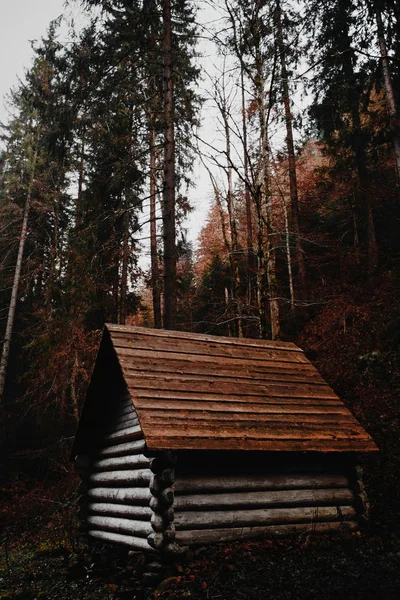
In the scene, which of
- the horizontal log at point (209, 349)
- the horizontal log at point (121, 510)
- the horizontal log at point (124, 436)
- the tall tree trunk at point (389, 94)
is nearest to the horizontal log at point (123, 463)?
the horizontal log at point (124, 436)

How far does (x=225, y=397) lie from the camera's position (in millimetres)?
8914

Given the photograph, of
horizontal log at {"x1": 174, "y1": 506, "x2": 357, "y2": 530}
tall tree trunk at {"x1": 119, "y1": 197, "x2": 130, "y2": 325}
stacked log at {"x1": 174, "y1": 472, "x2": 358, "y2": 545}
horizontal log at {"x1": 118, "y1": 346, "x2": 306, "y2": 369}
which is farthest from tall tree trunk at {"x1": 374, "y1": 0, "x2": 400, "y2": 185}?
horizontal log at {"x1": 174, "y1": 506, "x2": 357, "y2": 530}

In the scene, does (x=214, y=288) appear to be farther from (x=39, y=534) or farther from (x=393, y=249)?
(x=39, y=534)

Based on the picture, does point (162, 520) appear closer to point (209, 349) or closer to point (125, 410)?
point (125, 410)

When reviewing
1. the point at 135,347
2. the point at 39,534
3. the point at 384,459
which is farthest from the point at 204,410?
the point at 39,534

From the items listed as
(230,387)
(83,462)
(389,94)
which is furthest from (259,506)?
(389,94)

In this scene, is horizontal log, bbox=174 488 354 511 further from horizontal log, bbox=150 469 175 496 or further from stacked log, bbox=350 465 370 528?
horizontal log, bbox=150 469 175 496

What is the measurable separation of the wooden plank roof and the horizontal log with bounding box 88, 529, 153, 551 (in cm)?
210

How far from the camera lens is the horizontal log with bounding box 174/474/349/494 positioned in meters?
7.70

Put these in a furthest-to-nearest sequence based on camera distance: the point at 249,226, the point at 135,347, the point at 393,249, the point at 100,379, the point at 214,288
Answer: the point at 214,288 < the point at 249,226 < the point at 393,249 < the point at 100,379 < the point at 135,347

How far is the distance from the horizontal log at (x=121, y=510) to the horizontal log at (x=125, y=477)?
420mm

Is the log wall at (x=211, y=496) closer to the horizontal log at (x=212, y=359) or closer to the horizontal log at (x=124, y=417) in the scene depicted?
the horizontal log at (x=124, y=417)

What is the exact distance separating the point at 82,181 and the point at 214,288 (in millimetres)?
10120

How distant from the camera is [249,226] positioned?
83.5ft
